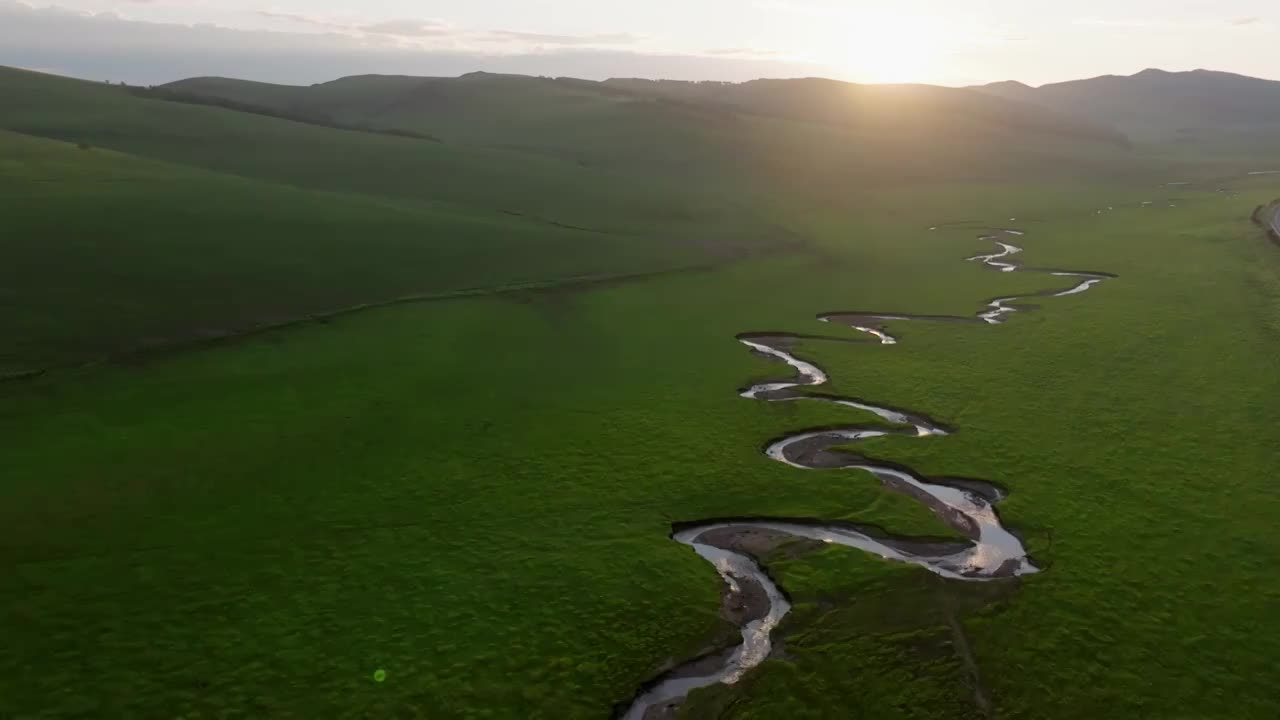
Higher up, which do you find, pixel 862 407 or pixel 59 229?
pixel 59 229

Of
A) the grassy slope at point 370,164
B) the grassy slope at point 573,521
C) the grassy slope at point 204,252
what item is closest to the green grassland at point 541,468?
the grassy slope at point 573,521

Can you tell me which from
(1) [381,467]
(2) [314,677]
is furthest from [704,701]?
(1) [381,467]

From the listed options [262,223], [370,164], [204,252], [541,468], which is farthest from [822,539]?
[370,164]

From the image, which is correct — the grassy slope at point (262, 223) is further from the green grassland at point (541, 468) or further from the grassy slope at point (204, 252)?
the green grassland at point (541, 468)

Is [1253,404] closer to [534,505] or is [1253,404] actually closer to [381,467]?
[534,505]

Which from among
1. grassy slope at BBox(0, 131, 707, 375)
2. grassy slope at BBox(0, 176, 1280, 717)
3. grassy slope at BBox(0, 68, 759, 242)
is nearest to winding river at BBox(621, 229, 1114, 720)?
grassy slope at BBox(0, 176, 1280, 717)

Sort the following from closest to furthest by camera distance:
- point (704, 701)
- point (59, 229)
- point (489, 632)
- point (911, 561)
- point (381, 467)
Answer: point (704, 701), point (489, 632), point (911, 561), point (381, 467), point (59, 229)

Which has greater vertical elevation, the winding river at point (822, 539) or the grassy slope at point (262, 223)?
the grassy slope at point (262, 223)
